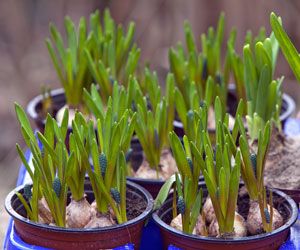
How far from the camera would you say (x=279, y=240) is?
1.40m

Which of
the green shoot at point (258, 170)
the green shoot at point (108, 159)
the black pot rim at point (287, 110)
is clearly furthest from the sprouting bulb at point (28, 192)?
the black pot rim at point (287, 110)

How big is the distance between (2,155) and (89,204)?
212 centimetres

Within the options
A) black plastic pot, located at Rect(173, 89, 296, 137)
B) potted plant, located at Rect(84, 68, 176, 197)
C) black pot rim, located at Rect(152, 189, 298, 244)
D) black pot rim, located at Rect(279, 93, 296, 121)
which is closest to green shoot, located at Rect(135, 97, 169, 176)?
potted plant, located at Rect(84, 68, 176, 197)

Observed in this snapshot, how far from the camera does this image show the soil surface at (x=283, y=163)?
1612 millimetres

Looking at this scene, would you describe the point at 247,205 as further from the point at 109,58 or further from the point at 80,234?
the point at 109,58

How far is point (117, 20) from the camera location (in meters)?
3.58

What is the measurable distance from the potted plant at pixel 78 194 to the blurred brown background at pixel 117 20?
1993 millimetres

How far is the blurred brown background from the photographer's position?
3490mm

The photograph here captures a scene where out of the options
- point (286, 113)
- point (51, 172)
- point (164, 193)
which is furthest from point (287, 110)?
point (51, 172)

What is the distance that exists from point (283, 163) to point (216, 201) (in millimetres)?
333

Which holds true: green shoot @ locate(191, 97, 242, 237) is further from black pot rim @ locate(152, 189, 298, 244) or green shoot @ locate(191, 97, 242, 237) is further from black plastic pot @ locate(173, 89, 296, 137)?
black plastic pot @ locate(173, 89, 296, 137)

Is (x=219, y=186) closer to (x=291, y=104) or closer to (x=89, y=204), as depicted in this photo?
(x=89, y=204)

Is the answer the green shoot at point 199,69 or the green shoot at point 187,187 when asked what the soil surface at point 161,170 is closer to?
the green shoot at point 199,69

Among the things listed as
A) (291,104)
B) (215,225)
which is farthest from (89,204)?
(291,104)
